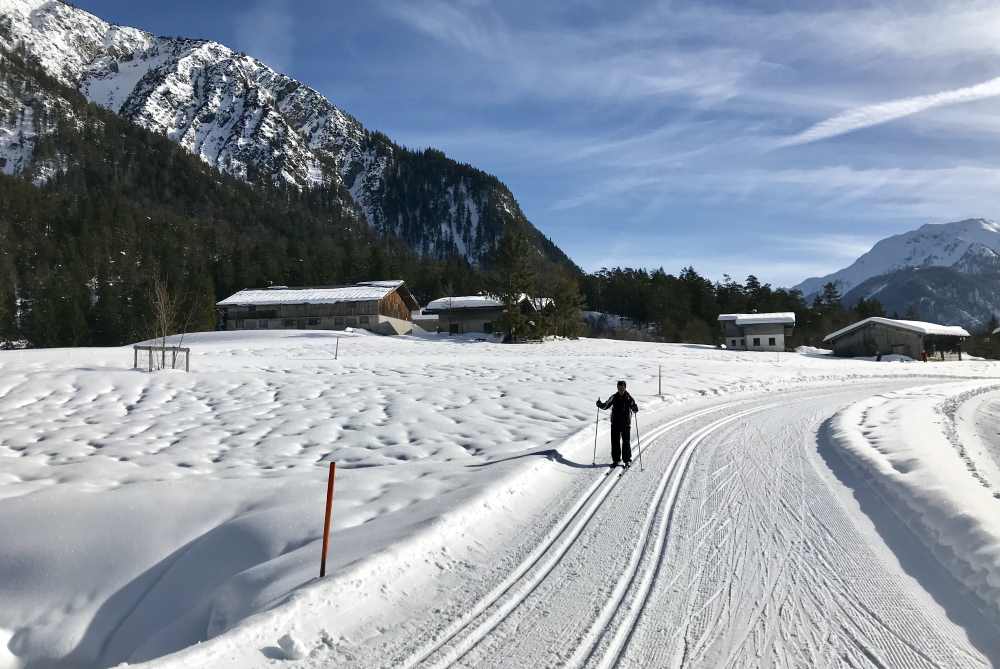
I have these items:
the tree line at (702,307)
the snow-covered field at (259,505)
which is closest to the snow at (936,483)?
the snow-covered field at (259,505)

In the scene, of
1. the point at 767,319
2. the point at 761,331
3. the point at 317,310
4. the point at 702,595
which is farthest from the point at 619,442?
the point at 767,319

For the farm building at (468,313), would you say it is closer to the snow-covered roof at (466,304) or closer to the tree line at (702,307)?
the snow-covered roof at (466,304)

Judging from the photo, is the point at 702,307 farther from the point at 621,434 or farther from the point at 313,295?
the point at 621,434

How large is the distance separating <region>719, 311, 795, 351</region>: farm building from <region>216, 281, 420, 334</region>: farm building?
1589 inches

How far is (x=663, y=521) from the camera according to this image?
816 centimetres

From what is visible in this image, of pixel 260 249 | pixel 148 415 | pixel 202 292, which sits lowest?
pixel 148 415

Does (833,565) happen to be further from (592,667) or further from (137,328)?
(137,328)

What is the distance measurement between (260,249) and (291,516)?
10933cm

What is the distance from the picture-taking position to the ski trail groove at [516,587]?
15.6 feet

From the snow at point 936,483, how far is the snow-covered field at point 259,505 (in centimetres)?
372

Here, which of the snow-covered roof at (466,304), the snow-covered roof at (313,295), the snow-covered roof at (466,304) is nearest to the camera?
the snow-covered roof at (313,295)


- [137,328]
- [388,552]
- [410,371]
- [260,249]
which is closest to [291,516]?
[388,552]

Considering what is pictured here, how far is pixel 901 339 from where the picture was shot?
2365 inches

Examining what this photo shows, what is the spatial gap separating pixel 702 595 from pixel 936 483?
19.4 feet
